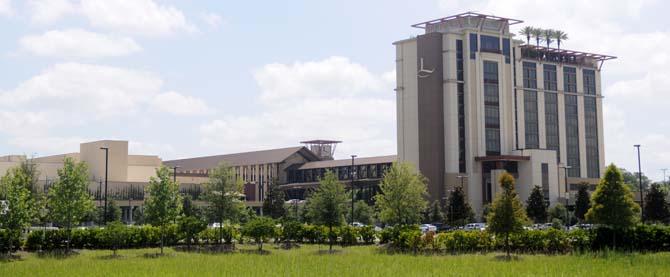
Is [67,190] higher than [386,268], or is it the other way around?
[67,190]

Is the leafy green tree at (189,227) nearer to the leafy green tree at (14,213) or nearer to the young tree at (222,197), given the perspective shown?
the young tree at (222,197)

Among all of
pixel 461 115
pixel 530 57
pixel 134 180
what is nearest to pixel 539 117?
pixel 530 57

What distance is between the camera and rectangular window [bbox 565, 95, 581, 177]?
130 m

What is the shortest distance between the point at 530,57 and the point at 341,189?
81647 mm

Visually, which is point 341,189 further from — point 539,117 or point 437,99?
point 539,117

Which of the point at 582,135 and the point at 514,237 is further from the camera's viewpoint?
the point at 582,135

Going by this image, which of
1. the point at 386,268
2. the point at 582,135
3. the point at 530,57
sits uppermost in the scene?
the point at 530,57

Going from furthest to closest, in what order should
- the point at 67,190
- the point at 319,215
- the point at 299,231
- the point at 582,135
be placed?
the point at 582,135
the point at 299,231
the point at 319,215
the point at 67,190

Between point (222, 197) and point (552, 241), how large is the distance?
Answer: 21698 millimetres

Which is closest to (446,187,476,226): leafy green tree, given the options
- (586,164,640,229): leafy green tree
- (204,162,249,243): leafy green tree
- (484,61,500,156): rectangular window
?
(484,61,500,156): rectangular window

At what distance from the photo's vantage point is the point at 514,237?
143ft

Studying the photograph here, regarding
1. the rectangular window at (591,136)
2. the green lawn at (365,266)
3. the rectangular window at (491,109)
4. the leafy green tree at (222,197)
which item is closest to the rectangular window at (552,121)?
the rectangular window at (591,136)

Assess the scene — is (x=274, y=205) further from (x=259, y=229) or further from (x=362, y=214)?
(x=259, y=229)

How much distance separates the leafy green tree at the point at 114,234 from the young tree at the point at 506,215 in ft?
68.7
